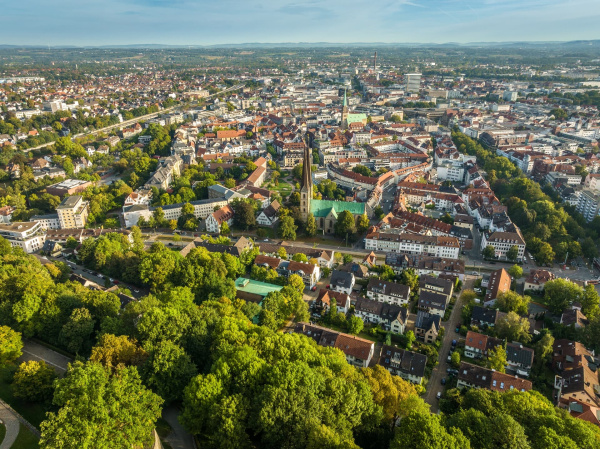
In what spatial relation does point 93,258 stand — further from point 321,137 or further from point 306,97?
point 306,97

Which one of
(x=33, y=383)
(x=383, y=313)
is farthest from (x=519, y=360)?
(x=33, y=383)

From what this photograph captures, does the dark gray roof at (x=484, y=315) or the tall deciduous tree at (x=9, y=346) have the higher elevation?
the tall deciduous tree at (x=9, y=346)

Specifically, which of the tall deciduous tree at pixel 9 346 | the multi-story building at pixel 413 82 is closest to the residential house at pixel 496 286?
the tall deciduous tree at pixel 9 346

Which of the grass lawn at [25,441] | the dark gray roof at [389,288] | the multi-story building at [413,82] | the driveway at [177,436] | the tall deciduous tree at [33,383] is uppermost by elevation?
the multi-story building at [413,82]

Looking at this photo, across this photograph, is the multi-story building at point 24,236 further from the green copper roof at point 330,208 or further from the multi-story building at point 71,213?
the green copper roof at point 330,208

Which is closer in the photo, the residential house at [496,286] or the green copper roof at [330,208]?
the residential house at [496,286]

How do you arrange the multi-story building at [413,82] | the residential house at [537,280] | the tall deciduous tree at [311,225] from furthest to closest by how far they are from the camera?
1. the multi-story building at [413,82]
2. the tall deciduous tree at [311,225]
3. the residential house at [537,280]

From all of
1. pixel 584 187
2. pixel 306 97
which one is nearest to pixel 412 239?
pixel 584 187
